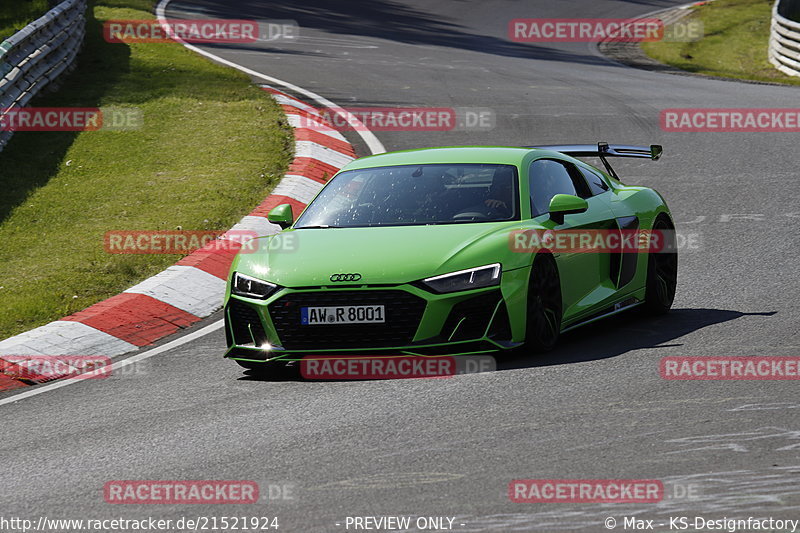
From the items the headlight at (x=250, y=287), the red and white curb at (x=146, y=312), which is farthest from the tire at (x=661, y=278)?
the red and white curb at (x=146, y=312)

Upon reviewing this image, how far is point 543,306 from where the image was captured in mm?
7520

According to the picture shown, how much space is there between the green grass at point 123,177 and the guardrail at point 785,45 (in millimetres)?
12839

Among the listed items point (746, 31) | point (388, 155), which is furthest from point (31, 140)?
point (746, 31)

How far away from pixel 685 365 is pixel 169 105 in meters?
11.5

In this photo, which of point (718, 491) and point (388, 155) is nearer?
point (718, 491)

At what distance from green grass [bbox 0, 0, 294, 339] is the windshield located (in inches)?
96.8

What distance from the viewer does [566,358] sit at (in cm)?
744

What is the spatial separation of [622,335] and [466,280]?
5.34 feet

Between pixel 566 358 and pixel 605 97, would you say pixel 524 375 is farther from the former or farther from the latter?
pixel 605 97

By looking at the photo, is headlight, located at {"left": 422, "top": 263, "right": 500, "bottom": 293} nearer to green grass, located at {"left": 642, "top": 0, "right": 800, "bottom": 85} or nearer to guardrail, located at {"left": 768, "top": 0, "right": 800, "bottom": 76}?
green grass, located at {"left": 642, "top": 0, "right": 800, "bottom": 85}

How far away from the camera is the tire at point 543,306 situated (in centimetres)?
739

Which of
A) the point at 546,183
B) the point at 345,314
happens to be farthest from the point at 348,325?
the point at 546,183

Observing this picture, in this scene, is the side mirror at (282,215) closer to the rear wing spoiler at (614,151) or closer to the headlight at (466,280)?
the headlight at (466,280)

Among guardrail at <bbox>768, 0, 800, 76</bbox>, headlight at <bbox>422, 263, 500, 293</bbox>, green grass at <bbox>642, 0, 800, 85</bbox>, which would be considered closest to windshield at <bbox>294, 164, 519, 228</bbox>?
headlight at <bbox>422, 263, 500, 293</bbox>
